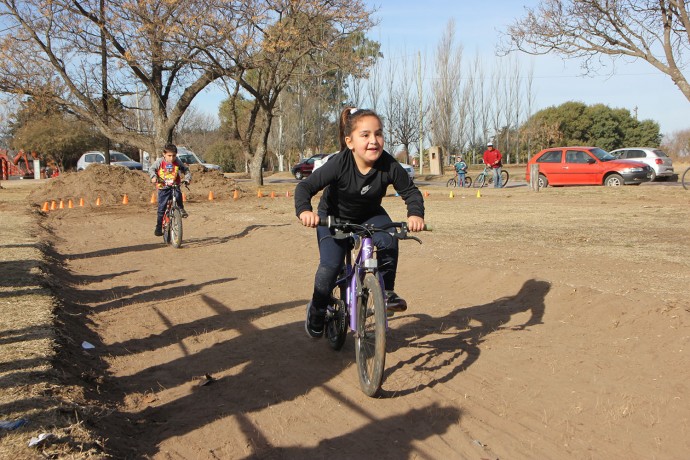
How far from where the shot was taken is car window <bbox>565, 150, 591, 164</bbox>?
25483 millimetres

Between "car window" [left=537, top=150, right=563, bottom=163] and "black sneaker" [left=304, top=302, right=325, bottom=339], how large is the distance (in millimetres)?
22175

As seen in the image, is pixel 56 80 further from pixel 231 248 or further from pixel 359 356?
pixel 359 356

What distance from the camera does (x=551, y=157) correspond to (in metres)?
26.4

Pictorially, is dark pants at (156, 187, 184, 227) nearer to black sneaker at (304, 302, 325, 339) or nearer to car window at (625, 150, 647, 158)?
black sneaker at (304, 302, 325, 339)

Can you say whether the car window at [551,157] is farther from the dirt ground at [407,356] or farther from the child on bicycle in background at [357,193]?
the child on bicycle in background at [357,193]

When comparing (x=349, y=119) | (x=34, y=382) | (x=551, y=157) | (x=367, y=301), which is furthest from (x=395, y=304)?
(x=551, y=157)

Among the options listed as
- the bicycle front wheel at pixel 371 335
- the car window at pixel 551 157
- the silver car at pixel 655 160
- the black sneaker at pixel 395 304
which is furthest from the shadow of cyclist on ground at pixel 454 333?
the silver car at pixel 655 160

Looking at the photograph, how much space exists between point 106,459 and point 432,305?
4716mm

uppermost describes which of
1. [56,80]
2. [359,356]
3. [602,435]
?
[56,80]

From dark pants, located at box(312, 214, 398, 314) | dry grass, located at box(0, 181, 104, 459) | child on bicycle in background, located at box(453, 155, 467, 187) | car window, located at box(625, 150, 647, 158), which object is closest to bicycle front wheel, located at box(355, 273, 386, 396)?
dark pants, located at box(312, 214, 398, 314)

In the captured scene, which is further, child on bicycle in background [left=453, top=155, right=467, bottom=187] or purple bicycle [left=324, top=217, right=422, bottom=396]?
child on bicycle in background [left=453, top=155, right=467, bottom=187]

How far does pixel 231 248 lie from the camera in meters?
12.8

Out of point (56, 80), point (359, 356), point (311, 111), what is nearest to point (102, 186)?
point (56, 80)

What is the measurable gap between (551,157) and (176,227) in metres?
18.2
